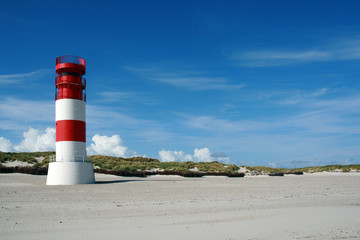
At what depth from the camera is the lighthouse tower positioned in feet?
66.3

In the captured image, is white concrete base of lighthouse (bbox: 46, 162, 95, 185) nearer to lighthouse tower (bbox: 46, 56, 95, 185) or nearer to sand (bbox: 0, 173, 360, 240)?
lighthouse tower (bbox: 46, 56, 95, 185)

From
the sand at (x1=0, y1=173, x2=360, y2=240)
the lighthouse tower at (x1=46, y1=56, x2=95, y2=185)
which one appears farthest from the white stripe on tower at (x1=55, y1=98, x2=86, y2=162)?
the sand at (x1=0, y1=173, x2=360, y2=240)

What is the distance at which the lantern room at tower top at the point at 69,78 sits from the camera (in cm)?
2094

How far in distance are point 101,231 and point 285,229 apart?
4495 millimetres

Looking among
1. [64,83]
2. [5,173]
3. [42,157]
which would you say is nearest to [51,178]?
[64,83]

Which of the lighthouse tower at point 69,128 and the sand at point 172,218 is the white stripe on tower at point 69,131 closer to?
the lighthouse tower at point 69,128

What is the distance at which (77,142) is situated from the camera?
20672 millimetres

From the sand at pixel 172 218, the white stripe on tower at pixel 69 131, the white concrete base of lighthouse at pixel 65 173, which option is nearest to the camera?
the sand at pixel 172 218

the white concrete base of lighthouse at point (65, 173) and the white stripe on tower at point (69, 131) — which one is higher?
the white stripe on tower at point (69, 131)

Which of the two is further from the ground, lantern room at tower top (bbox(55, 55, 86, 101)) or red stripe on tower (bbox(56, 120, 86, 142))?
lantern room at tower top (bbox(55, 55, 86, 101))

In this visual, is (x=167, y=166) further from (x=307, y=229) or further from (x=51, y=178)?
(x=307, y=229)

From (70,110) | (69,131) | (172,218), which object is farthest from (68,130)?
(172,218)

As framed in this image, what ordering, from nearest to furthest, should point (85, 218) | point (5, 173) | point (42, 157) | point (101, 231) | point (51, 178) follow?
point (101, 231), point (85, 218), point (51, 178), point (5, 173), point (42, 157)

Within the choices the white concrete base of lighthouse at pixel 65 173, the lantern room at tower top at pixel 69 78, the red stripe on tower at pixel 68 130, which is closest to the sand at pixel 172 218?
the white concrete base of lighthouse at pixel 65 173
